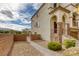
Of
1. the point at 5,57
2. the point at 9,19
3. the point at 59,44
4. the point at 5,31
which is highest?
the point at 9,19

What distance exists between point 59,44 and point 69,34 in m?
0.23

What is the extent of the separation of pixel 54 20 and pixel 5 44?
2.81ft

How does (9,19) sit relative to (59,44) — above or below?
above

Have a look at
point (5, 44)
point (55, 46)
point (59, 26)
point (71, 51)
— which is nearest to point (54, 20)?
point (59, 26)

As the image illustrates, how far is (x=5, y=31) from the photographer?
2990 millimetres

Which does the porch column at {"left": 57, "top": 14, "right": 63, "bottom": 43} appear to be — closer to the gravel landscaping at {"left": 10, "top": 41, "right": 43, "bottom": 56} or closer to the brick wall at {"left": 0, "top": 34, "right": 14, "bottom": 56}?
the gravel landscaping at {"left": 10, "top": 41, "right": 43, "bottom": 56}

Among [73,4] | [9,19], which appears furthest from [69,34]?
[9,19]

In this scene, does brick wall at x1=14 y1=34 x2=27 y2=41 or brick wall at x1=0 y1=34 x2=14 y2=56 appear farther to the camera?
brick wall at x1=14 y1=34 x2=27 y2=41

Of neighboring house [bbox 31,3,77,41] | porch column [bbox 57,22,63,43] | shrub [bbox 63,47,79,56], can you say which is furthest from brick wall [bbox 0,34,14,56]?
shrub [bbox 63,47,79,56]

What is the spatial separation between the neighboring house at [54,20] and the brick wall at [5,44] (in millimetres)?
422

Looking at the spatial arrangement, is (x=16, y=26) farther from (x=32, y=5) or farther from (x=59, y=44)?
(x=59, y=44)

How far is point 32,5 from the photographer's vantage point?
3.05 metres

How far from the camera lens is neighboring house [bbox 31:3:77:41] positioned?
2.99 meters

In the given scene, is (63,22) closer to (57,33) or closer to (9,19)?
(57,33)
